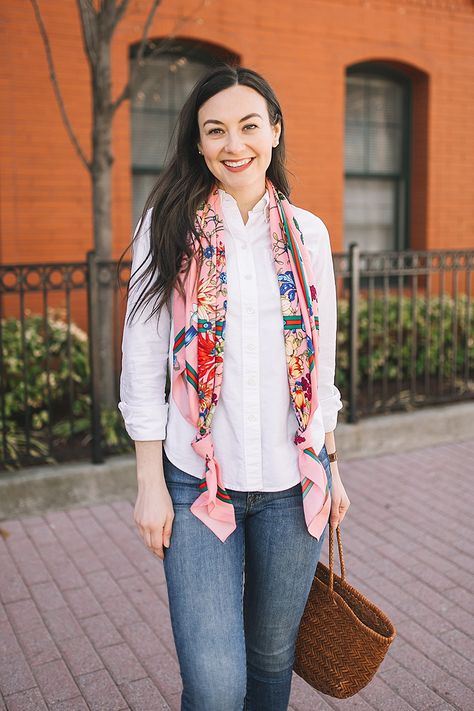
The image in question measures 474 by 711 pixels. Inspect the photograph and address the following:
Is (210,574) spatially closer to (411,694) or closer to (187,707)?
(187,707)

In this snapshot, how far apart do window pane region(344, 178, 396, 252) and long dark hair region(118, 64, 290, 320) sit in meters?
7.00

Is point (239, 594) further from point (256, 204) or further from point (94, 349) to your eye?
point (94, 349)

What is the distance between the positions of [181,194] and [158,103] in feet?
19.5

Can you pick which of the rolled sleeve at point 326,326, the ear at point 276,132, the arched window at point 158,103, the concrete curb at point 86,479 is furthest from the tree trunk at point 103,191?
the rolled sleeve at point 326,326

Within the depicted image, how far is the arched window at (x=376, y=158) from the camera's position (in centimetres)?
895

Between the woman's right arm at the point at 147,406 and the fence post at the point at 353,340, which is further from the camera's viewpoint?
the fence post at the point at 353,340

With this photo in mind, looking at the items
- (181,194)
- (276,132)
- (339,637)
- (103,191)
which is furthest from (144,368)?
(103,191)

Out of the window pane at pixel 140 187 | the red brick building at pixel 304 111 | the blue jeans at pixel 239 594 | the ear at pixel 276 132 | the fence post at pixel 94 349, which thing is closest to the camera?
the blue jeans at pixel 239 594

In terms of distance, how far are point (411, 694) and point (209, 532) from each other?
5.48 feet

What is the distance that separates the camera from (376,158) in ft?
30.2

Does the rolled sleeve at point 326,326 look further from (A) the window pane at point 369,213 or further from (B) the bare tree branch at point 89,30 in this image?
(A) the window pane at point 369,213

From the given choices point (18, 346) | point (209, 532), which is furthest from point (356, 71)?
point (209, 532)

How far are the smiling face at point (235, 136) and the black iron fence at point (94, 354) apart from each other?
9.01 feet

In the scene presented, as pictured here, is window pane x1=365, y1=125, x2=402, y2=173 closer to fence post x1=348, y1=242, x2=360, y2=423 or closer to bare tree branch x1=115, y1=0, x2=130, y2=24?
fence post x1=348, y1=242, x2=360, y2=423
